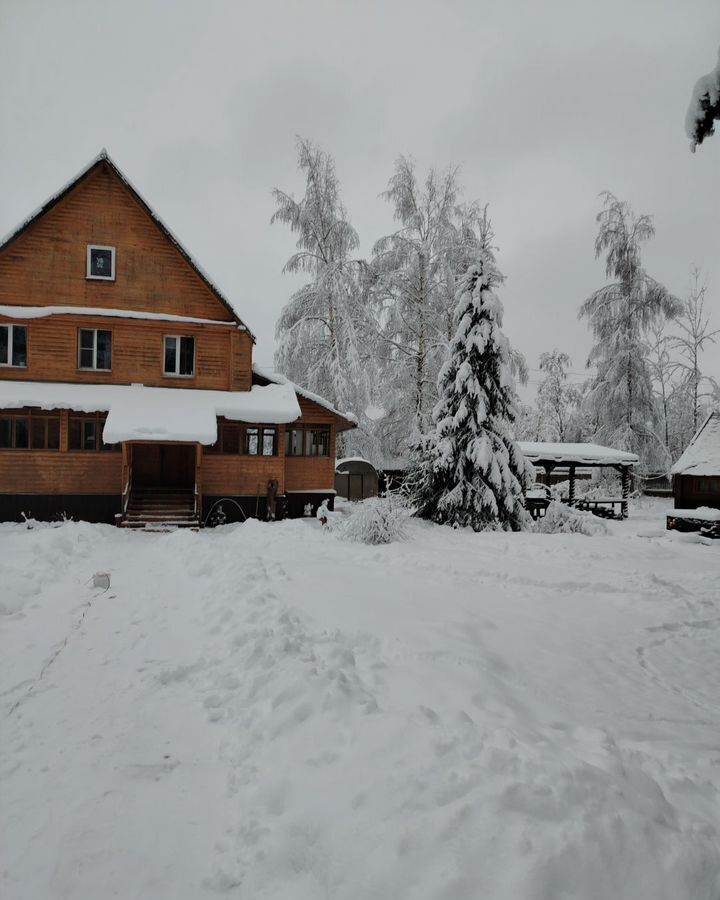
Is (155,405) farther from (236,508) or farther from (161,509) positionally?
(236,508)

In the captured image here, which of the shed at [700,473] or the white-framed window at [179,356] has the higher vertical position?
the white-framed window at [179,356]

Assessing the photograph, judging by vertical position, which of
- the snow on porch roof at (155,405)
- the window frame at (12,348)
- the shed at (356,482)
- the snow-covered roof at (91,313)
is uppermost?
the snow-covered roof at (91,313)

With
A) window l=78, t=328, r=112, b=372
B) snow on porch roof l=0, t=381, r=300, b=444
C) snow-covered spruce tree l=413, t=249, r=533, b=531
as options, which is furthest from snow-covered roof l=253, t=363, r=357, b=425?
window l=78, t=328, r=112, b=372

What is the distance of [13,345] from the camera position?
53.3 ft

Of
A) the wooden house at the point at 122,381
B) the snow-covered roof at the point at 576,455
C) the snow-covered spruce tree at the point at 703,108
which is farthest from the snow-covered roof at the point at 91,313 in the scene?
the snow-covered spruce tree at the point at 703,108

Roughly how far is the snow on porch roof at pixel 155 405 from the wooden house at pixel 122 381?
5cm

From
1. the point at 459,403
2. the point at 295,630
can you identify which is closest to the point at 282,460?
the point at 459,403

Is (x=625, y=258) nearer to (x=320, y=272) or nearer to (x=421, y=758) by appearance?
(x=320, y=272)

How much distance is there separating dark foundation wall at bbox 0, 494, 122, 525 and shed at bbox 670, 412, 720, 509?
64.3 ft

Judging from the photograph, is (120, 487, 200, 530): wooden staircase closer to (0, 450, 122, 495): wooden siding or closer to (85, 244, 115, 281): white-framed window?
(0, 450, 122, 495): wooden siding

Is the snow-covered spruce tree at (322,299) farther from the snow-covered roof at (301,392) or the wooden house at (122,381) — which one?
the wooden house at (122,381)

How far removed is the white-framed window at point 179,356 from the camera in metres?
17.5

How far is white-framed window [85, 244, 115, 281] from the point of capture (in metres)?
16.7

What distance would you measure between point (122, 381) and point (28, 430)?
3.21 metres
